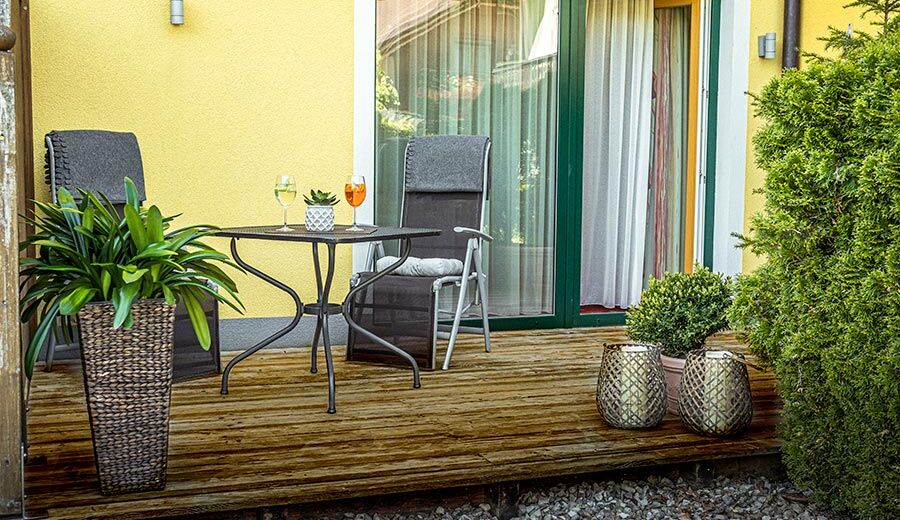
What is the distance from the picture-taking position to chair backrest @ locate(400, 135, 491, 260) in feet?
16.9

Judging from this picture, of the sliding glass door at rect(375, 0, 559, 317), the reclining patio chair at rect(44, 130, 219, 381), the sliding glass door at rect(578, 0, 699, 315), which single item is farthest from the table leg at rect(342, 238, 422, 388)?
the sliding glass door at rect(578, 0, 699, 315)

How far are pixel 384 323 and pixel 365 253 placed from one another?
829 mm

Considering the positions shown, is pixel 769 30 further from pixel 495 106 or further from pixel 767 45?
pixel 495 106

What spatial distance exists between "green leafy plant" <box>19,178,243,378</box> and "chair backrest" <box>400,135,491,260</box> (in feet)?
8.26

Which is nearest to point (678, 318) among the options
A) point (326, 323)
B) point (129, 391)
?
point (326, 323)

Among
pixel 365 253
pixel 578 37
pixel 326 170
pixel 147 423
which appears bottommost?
pixel 147 423

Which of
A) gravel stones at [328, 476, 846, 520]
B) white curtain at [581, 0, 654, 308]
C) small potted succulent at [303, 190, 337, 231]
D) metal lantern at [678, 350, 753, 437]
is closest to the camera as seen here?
gravel stones at [328, 476, 846, 520]

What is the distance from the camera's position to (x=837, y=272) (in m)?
2.83

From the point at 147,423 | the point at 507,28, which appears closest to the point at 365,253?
the point at 507,28

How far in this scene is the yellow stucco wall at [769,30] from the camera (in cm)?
618

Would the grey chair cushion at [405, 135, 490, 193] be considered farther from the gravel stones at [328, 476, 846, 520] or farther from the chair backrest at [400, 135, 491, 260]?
the gravel stones at [328, 476, 846, 520]

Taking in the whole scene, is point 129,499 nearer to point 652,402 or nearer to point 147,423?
point 147,423

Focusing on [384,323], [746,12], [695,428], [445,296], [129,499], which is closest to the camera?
[129,499]

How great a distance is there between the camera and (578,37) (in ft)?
19.3
